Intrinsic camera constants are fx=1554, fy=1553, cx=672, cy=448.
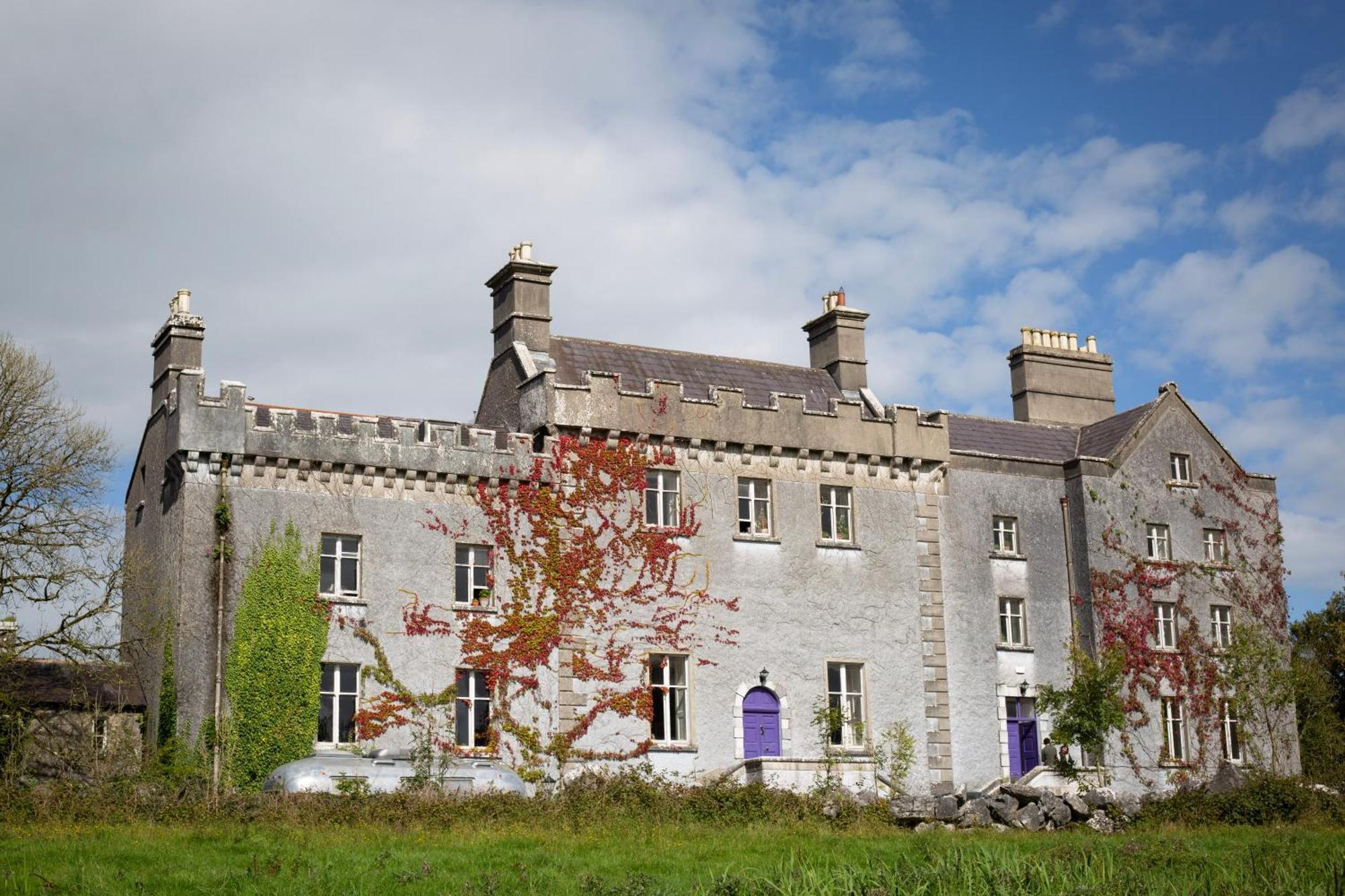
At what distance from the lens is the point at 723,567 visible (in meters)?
34.6

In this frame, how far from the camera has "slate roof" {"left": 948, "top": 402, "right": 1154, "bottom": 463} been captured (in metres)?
40.8

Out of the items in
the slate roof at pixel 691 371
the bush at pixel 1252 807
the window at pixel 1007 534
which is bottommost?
the bush at pixel 1252 807

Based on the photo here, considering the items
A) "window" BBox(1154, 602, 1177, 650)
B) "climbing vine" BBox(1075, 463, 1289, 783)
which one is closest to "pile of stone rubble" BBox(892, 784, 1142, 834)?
"climbing vine" BBox(1075, 463, 1289, 783)

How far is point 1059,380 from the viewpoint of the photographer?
4494 centimetres

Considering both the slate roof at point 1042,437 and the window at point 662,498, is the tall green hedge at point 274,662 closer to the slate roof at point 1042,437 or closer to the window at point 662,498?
the window at point 662,498

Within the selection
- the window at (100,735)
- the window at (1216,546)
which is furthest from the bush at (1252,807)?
the window at (100,735)

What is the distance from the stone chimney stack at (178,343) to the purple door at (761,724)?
14330 millimetres

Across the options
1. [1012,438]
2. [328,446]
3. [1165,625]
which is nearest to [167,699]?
[328,446]

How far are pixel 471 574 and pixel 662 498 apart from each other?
470 cm

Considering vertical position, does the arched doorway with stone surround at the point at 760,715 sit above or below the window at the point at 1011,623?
below

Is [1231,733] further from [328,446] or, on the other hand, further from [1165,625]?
[328,446]

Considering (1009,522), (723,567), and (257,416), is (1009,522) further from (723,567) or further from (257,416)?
(257,416)

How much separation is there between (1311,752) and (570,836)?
29187 millimetres

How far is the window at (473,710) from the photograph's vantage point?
103ft
